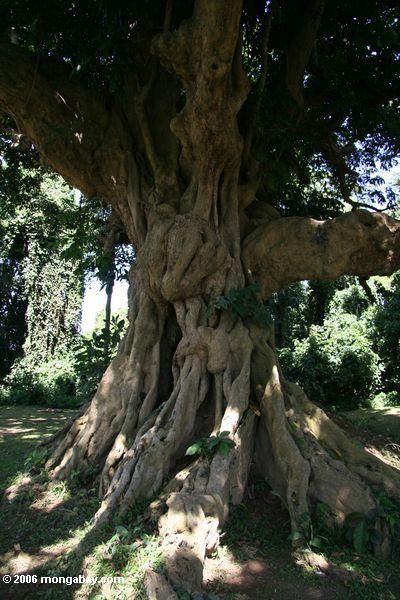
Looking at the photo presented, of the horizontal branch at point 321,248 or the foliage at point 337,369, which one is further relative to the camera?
the foliage at point 337,369

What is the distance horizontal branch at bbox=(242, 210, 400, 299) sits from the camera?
5.55 m

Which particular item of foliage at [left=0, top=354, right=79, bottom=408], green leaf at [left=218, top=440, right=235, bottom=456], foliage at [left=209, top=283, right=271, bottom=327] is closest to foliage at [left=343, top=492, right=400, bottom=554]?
green leaf at [left=218, top=440, right=235, bottom=456]

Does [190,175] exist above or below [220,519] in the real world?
above

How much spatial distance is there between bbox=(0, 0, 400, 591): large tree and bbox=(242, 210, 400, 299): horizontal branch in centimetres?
2

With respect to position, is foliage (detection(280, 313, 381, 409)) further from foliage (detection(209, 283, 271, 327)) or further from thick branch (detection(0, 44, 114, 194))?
thick branch (detection(0, 44, 114, 194))

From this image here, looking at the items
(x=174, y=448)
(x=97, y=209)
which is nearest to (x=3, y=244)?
(x=97, y=209)

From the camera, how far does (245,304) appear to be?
5316 mm

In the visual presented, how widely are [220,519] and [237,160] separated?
160 inches

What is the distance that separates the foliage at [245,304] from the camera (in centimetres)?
519

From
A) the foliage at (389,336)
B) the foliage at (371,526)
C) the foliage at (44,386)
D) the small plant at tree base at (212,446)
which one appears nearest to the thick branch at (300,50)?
the small plant at tree base at (212,446)

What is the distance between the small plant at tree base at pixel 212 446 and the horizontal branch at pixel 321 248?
7.67 ft

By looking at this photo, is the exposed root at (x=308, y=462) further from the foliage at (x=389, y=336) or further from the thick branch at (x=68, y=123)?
the foliage at (x=389, y=336)

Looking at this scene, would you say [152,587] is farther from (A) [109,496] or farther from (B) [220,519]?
(A) [109,496]

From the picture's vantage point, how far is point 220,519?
3.76m
